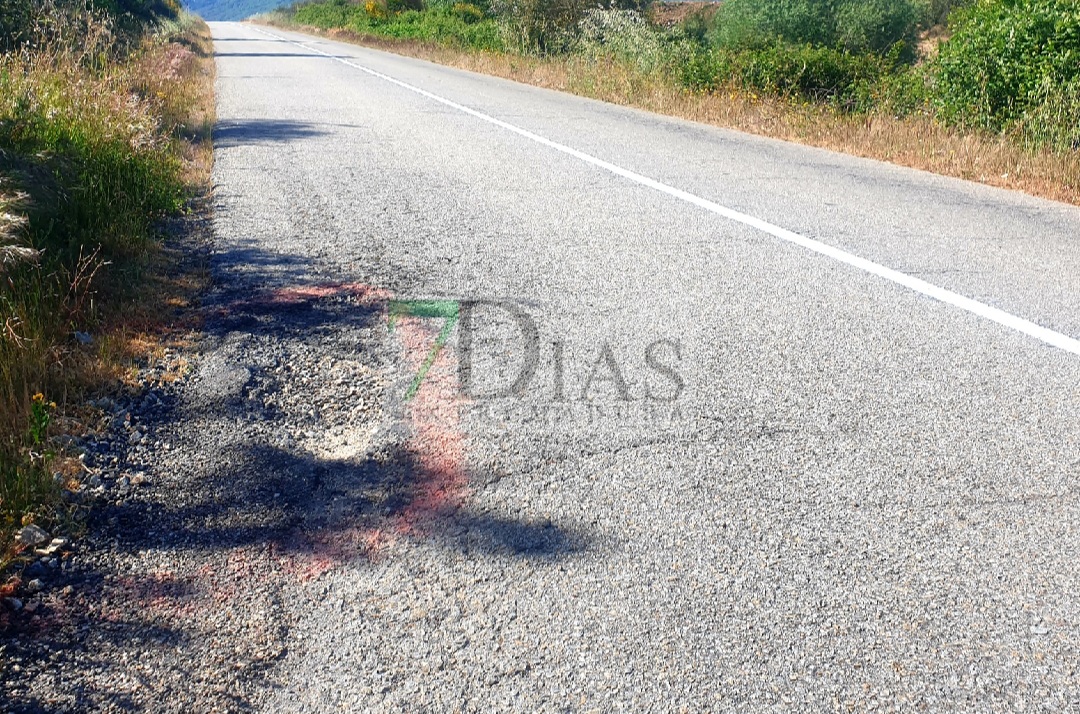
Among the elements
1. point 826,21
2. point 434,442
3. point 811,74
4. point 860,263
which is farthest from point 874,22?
point 434,442

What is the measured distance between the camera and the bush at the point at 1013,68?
9922 millimetres

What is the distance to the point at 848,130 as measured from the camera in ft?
38.9

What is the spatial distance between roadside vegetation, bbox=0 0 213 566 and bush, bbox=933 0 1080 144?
27.4 feet

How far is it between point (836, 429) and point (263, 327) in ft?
8.99

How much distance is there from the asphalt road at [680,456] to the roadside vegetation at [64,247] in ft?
1.71

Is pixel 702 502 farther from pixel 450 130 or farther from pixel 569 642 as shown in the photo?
pixel 450 130

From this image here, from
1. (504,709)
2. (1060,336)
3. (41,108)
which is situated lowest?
(504,709)

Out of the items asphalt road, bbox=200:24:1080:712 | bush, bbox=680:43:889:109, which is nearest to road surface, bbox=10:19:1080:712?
asphalt road, bbox=200:24:1080:712

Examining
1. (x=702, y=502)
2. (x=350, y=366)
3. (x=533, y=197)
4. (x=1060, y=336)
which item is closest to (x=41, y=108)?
(x=533, y=197)

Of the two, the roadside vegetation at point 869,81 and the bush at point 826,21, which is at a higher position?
the bush at point 826,21

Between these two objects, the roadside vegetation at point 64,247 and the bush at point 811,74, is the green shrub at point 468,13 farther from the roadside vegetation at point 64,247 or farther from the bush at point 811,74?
the roadside vegetation at point 64,247

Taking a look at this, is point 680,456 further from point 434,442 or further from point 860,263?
point 860,263

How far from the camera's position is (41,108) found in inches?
283

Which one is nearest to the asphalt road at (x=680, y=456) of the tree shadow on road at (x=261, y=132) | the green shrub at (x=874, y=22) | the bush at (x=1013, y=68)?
the bush at (x=1013, y=68)
